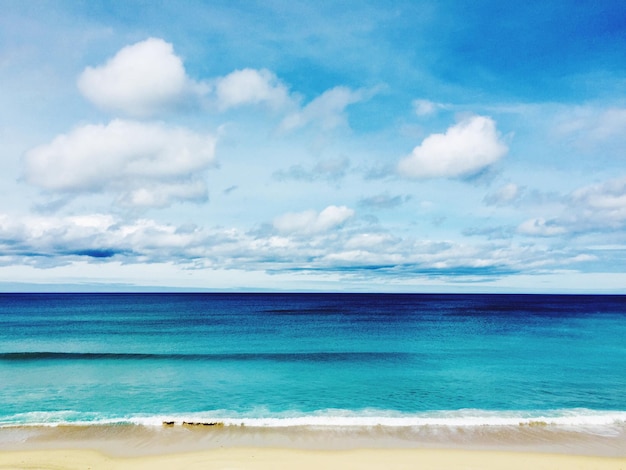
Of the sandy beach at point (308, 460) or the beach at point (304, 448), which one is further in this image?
the beach at point (304, 448)

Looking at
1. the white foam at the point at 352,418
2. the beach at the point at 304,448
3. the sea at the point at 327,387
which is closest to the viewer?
the beach at the point at 304,448

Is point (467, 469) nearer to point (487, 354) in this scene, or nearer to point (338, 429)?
point (338, 429)

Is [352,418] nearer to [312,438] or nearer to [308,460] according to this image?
[312,438]

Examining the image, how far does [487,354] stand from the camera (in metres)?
33.4

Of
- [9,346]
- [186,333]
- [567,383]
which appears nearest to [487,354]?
[567,383]

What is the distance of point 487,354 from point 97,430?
89.3 ft

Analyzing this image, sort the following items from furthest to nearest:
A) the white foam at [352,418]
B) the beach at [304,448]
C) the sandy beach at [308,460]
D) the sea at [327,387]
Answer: the white foam at [352,418] → the sea at [327,387] → the beach at [304,448] → the sandy beach at [308,460]

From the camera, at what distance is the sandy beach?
13.1m

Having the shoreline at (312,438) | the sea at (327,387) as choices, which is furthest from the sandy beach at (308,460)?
the sea at (327,387)

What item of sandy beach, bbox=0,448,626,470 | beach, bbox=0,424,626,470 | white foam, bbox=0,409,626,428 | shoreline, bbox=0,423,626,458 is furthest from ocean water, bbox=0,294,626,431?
sandy beach, bbox=0,448,626,470

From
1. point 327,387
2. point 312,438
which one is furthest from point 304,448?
point 327,387

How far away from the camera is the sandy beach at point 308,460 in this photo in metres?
13.1

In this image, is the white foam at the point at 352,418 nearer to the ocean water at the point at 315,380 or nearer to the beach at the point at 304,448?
the ocean water at the point at 315,380

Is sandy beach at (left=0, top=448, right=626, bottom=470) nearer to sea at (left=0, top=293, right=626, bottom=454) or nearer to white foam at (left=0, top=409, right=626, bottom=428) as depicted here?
sea at (left=0, top=293, right=626, bottom=454)
